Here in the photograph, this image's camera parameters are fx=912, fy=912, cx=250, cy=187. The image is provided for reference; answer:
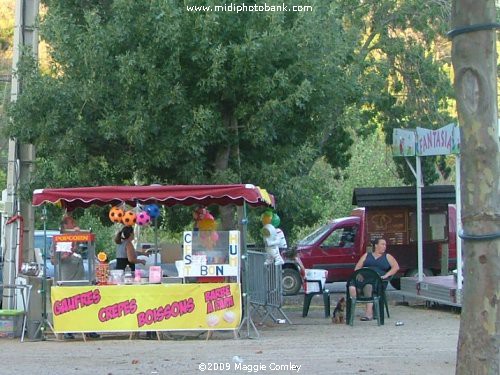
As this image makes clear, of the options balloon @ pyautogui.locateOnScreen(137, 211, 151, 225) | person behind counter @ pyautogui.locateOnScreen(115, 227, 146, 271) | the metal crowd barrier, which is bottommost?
the metal crowd barrier

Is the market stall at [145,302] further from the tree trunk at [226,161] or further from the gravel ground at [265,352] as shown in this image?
the tree trunk at [226,161]

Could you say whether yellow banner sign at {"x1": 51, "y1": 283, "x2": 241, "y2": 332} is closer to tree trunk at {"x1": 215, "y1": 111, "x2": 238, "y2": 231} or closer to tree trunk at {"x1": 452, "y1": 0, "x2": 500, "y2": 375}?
tree trunk at {"x1": 215, "y1": 111, "x2": 238, "y2": 231}

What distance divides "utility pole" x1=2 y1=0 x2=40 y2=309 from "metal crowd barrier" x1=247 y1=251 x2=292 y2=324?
156 inches

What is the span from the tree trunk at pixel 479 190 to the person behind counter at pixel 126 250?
9929 millimetres

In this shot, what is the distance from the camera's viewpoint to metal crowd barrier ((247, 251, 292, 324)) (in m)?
13.9

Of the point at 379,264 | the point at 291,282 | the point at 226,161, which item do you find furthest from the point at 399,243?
the point at 226,161

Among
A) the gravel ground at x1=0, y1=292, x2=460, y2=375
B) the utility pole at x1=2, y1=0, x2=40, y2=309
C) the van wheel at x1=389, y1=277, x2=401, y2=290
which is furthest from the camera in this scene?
the van wheel at x1=389, y1=277, x2=401, y2=290

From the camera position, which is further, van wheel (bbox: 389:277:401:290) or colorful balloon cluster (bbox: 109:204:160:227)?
van wheel (bbox: 389:277:401:290)

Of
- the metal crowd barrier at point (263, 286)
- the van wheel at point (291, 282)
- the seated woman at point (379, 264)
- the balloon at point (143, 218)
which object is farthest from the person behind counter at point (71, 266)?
the van wheel at point (291, 282)

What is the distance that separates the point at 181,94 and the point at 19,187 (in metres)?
3.17

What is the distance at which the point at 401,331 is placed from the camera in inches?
549

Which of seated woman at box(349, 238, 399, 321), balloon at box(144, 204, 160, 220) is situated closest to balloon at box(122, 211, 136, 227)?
balloon at box(144, 204, 160, 220)

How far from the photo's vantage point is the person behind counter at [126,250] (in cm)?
1515

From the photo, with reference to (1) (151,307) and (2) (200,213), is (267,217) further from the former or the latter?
(1) (151,307)
